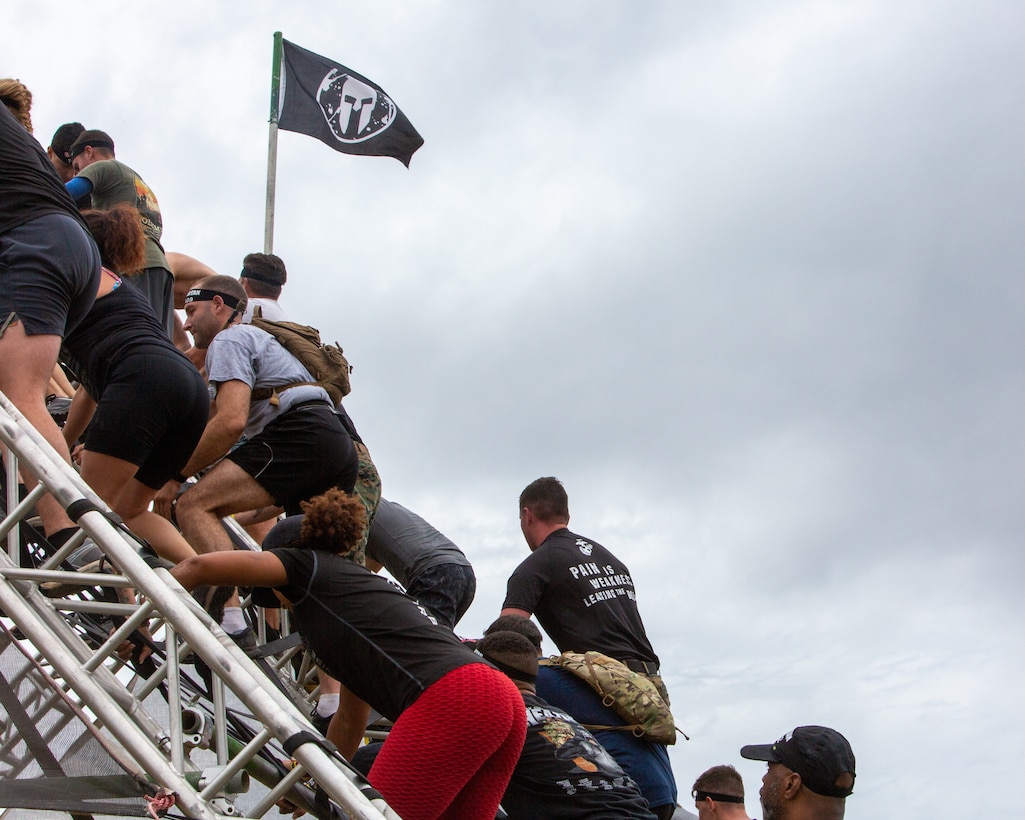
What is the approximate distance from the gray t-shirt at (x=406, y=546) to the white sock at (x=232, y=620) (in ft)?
3.37

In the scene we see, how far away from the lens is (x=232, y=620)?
5363 mm

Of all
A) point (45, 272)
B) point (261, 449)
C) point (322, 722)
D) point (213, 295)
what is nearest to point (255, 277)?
point (213, 295)

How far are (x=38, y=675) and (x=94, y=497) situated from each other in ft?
1.94

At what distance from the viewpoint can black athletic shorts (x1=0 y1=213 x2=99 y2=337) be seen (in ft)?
13.9

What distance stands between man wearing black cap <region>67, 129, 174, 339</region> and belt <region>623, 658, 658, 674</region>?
10.7 feet

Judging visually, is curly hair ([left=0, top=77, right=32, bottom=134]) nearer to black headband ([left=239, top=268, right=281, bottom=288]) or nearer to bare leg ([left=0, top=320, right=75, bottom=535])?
bare leg ([left=0, top=320, right=75, bottom=535])

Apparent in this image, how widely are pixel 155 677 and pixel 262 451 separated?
165 cm

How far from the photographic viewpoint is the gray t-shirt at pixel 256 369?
217 inches

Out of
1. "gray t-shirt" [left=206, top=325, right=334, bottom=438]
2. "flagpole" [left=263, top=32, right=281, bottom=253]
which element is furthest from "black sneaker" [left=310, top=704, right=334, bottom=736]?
"flagpole" [left=263, top=32, right=281, bottom=253]

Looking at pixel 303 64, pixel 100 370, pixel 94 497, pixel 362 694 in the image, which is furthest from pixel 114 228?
pixel 303 64

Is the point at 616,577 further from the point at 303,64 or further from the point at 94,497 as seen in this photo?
the point at 303,64

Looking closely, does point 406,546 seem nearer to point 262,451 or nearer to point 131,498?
point 262,451

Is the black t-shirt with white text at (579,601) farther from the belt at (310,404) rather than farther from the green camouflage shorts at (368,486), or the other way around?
the belt at (310,404)

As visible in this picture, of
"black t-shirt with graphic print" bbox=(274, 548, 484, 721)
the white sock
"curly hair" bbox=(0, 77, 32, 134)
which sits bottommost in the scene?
"black t-shirt with graphic print" bbox=(274, 548, 484, 721)
